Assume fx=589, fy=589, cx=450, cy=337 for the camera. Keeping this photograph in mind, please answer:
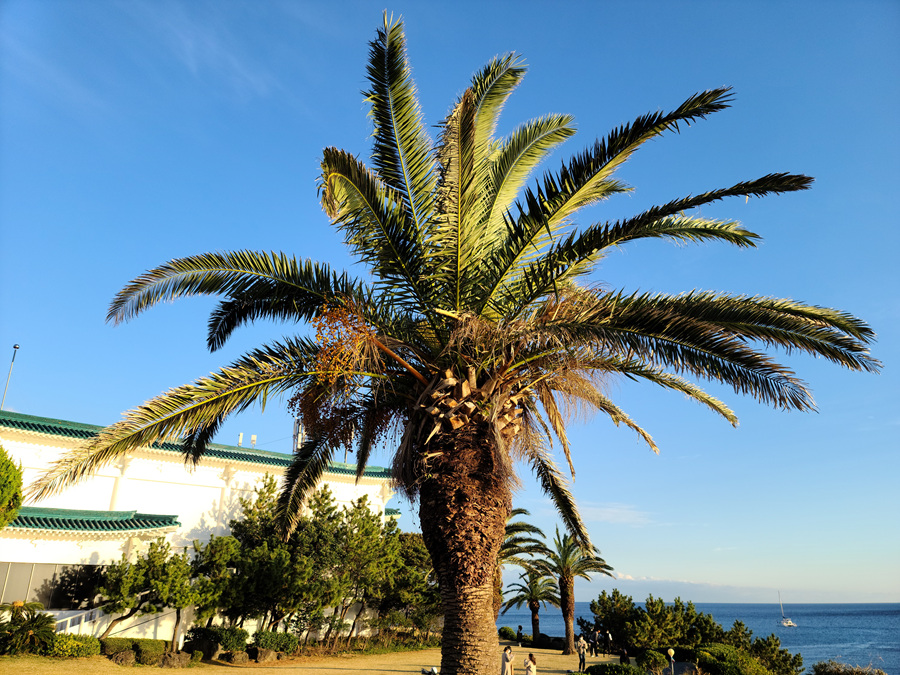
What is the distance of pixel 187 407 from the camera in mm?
7281

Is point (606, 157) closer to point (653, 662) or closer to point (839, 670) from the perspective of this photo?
point (653, 662)

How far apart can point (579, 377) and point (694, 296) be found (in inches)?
70.9

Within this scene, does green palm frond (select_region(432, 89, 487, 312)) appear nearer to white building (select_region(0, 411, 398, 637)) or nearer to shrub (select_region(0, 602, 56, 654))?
white building (select_region(0, 411, 398, 637))

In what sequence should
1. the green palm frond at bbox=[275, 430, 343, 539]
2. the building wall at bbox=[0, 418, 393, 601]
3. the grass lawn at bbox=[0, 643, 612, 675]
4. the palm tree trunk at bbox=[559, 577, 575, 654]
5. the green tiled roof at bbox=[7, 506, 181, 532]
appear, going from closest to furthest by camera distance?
1. the green palm frond at bbox=[275, 430, 343, 539]
2. the grass lawn at bbox=[0, 643, 612, 675]
3. the green tiled roof at bbox=[7, 506, 181, 532]
4. the building wall at bbox=[0, 418, 393, 601]
5. the palm tree trunk at bbox=[559, 577, 575, 654]

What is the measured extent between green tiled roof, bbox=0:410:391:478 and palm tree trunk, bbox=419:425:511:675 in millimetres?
10433

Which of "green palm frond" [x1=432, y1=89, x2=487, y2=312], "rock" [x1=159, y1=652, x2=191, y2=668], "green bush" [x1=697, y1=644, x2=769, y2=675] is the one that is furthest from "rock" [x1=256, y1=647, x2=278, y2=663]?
"green palm frond" [x1=432, y1=89, x2=487, y2=312]

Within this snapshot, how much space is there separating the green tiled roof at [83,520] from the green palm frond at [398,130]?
19.6 m

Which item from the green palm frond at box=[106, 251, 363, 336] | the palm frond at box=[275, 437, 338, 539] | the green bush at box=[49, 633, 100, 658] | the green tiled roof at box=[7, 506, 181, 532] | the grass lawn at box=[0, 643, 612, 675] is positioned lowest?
the grass lawn at box=[0, 643, 612, 675]

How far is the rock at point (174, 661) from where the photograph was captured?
19.7m

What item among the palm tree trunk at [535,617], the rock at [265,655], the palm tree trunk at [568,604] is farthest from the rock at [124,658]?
the palm tree trunk at [535,617]

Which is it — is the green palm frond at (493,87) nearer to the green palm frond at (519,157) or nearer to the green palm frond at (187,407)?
the green palm frond at (519,157)

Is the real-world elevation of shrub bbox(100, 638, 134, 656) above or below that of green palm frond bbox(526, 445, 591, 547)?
below

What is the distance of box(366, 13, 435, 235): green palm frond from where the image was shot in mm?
7348

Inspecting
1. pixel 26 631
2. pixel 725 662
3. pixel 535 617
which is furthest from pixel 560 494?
pixel 535 617
